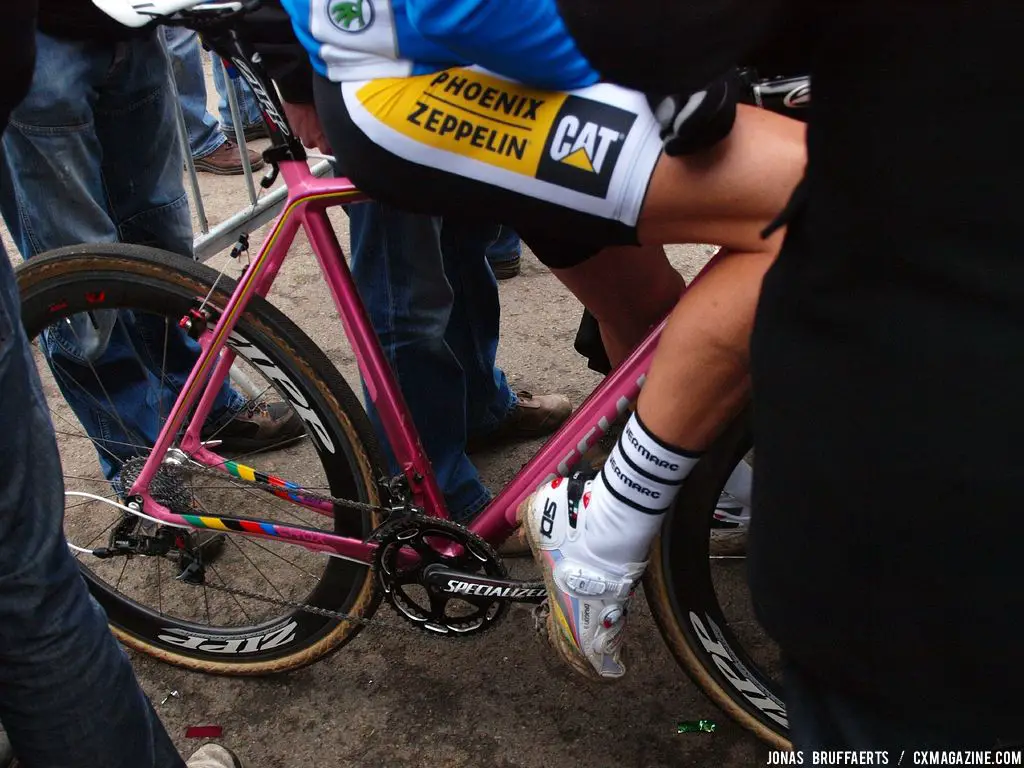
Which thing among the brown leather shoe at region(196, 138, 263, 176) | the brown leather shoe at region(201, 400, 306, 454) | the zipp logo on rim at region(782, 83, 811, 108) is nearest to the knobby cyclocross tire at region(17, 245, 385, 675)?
the brown leather shoe at region(201, 400, 306, 454)

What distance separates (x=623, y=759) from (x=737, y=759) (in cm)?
24

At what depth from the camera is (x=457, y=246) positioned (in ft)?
9.15

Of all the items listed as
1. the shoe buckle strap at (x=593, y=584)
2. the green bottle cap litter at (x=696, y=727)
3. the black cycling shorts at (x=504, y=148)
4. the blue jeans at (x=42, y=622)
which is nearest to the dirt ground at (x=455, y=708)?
the green bottle cap litter at (x=696, y=727)

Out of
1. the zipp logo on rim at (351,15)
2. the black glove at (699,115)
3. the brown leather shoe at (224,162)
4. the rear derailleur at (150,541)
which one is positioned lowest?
the brown leather shoe at (224,162)

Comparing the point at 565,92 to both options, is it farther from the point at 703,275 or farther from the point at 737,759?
the point at 737,759

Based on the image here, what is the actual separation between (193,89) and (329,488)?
329 cm

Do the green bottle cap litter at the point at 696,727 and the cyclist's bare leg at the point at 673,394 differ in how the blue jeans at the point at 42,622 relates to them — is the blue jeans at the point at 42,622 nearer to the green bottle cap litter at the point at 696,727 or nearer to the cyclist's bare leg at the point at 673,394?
the cyclist's bare leg at the point at 673,394

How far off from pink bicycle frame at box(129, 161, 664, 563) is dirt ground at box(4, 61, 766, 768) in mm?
399

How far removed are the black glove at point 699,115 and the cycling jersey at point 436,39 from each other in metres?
0.14

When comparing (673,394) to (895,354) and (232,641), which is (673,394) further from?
(232,641)

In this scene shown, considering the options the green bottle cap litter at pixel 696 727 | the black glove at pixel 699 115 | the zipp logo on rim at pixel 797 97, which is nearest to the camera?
the black glove at pixel 699 115

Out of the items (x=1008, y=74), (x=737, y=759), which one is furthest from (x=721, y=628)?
(x=1008, y=74)

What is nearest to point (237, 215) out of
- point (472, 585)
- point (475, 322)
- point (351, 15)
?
point (475, 322)

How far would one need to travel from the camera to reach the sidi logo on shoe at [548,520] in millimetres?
1863
